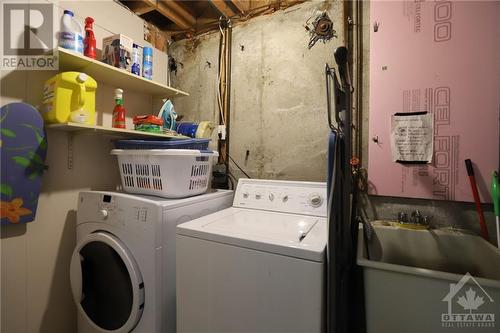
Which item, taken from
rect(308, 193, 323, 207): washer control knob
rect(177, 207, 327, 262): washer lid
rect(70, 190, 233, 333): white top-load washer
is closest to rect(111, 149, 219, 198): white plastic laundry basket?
rect(70, 190, 233, 333): white top-load washer

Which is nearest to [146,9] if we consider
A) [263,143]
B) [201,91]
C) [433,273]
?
[201,91]

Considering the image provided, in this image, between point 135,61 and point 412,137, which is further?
point 135,61

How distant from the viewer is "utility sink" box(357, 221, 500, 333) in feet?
2.79

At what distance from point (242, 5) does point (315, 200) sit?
165cm

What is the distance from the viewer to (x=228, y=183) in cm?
203

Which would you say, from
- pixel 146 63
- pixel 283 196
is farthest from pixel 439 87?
pixel 146 63

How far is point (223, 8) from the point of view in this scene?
1943mm

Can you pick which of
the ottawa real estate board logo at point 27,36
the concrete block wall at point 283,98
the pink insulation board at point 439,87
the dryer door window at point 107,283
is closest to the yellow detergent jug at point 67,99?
the ottawa real estate board logo at point 27,36

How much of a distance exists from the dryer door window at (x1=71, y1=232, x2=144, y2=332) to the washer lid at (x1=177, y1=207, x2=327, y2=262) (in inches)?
15.5

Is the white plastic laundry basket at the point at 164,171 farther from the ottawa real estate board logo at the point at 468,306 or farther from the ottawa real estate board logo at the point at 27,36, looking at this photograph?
the ottawa real estate board logo at the point at 468,306

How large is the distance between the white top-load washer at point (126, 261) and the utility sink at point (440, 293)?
93 centimetres

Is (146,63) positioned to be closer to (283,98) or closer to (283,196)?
(283,98)

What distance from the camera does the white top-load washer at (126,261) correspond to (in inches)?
46.5

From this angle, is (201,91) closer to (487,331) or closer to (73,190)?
(73,190)
